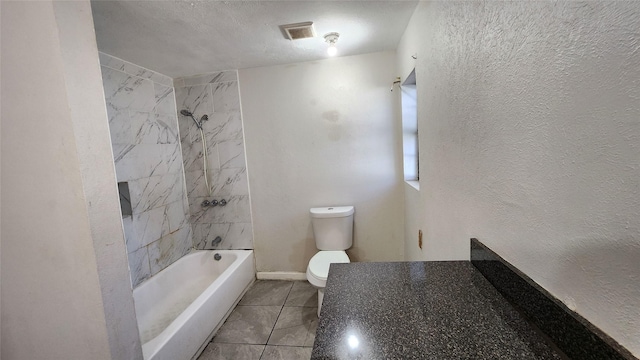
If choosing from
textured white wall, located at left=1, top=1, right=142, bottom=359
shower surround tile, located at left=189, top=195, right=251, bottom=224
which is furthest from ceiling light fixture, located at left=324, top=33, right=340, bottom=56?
shower surround tile, located at left=189, top=195, right=251, bottom=224

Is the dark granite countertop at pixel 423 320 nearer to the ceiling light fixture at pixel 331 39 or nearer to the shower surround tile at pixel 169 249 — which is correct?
the ceiling light fixture at pixel 331 39

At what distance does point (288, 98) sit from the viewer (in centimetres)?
237

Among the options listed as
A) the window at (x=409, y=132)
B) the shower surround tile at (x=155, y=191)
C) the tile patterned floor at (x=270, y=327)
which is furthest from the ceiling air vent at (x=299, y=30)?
the tile patterned floor at (x=270, y=327)

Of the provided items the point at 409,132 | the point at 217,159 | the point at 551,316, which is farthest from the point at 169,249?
the point at 551,316

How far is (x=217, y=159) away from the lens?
8.23 ft

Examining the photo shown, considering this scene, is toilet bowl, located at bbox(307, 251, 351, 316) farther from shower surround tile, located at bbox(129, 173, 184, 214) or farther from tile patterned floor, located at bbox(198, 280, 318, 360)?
shower surround tile, located at bbox(129, 173, 184, 214)

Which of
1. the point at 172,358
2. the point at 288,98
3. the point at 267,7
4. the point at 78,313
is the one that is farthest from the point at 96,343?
the point at 288,98

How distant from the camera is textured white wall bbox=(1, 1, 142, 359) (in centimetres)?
98

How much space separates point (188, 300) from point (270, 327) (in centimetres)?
85

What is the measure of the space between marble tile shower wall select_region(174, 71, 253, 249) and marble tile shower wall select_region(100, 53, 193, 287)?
0.09m

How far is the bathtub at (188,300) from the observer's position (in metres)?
1.52

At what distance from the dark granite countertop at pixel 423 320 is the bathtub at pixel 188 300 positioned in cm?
129

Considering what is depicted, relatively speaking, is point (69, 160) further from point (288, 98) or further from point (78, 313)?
point (288, 98)

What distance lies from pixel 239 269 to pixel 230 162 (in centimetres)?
104
